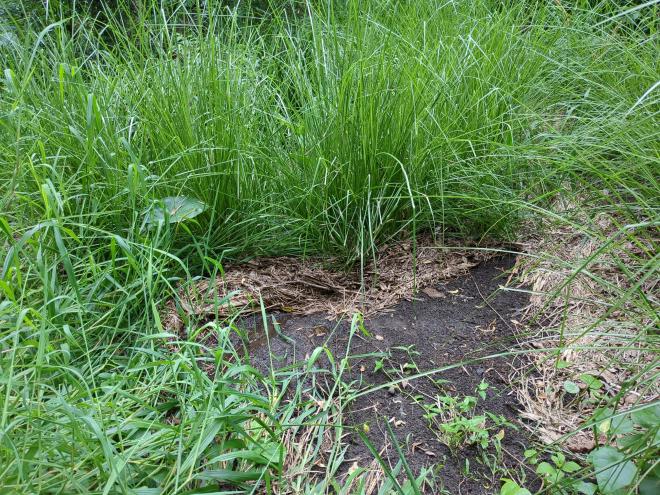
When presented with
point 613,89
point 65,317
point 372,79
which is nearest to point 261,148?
point 372,79

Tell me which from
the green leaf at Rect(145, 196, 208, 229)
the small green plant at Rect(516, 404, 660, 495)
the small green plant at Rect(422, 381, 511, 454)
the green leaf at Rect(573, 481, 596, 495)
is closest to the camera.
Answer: the small green plant at Rect(516, 404, 660, 495)

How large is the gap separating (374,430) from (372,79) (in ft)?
4.31

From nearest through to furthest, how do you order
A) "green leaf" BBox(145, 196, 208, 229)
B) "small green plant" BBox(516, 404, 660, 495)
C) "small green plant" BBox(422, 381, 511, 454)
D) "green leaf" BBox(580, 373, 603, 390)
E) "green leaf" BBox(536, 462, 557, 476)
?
"small green plant" BBox(516, 404, 660, 495), "green leaf" BBox(536, 462, 557, 476), "small green plant" BBox(422, 381, 511, 454), "green leaf" BBox(580, 373, 603, 390), "green leaf" BBox(145, 196, 208, 229)

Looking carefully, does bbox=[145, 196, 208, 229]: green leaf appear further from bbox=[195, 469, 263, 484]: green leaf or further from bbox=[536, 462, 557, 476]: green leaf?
bbox=[536, 462, 557, 476]: green leaf

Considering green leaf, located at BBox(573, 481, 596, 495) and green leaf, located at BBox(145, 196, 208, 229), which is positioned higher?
green leaf, located at BBox(145, 196, 208, 229)

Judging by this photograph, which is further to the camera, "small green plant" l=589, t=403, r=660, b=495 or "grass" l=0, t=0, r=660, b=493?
"grass" l=0, t=0, r=660, b=493

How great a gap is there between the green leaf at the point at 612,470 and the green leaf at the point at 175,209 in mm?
1475

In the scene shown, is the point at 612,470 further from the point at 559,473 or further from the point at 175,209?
the point at 175,209

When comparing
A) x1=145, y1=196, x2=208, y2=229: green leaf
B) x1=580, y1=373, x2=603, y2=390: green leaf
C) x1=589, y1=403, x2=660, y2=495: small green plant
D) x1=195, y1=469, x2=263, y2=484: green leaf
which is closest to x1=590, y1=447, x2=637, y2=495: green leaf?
x1=589, y1=403, x2=660, y2=495: small green plant

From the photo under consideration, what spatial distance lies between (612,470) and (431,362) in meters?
0.61

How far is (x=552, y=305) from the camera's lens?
195 centimetres

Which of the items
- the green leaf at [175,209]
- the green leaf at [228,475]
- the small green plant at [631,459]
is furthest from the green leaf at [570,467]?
the green leaf at [175,209]

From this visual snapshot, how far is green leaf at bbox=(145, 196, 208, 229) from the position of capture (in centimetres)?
198

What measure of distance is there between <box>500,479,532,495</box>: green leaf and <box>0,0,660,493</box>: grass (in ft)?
0.85
